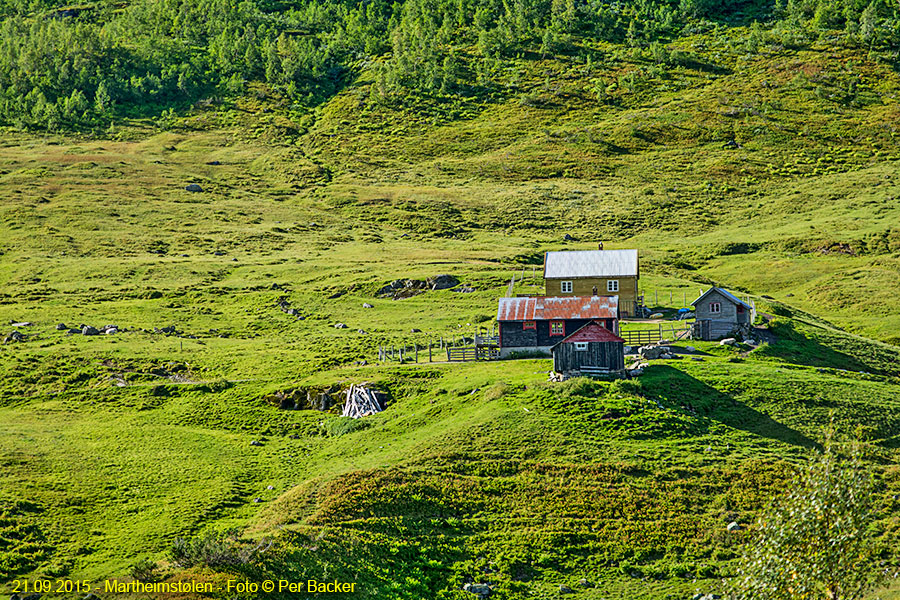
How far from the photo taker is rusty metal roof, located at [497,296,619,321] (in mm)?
59656

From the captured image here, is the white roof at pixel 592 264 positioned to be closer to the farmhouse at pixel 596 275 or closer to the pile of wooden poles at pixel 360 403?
the farmhouse at pixel 596 275

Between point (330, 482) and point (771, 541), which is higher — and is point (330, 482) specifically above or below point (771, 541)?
below

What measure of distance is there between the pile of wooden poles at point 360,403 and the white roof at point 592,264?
27674 millimetres

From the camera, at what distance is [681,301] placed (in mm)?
76562

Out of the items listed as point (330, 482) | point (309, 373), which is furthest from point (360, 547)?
point (309, 373)

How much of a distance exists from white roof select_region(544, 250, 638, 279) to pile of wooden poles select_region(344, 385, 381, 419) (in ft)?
90.8

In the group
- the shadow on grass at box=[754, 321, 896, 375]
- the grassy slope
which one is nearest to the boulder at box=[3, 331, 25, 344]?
the grassy slope

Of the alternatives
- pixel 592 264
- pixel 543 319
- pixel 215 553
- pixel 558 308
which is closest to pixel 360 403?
pixel 543 319

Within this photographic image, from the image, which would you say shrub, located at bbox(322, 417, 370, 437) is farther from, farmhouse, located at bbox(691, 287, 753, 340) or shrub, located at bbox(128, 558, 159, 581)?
farmhouse, located at bbox(691, 287, 753, 340)

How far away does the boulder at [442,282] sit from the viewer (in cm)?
8781

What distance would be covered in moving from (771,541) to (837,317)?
2680 inches

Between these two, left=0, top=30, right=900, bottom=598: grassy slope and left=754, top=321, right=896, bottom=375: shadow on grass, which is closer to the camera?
left=0, top=30, right=900, bottom=598: grassy slope

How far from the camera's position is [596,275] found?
74.2 m

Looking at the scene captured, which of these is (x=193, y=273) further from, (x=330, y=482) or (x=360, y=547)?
(x=360, y=547)
